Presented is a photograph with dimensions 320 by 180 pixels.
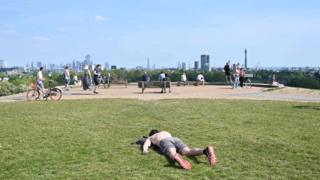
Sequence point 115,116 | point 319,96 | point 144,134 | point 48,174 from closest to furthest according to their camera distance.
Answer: point 48,174, point 144,134, point 115,116, point 319,96

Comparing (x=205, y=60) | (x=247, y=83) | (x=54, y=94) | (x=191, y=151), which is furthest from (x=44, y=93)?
(x=205, y=60)

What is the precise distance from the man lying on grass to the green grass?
0.47 feet

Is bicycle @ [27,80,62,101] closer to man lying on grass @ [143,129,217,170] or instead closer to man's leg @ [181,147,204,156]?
man lying on grass @ [143,129,217,170]

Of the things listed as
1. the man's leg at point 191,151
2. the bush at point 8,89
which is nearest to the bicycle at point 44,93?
the bush at point 8,89

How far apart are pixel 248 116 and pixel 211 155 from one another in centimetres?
639

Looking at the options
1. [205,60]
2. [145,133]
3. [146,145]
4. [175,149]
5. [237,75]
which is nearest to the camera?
[175,149]

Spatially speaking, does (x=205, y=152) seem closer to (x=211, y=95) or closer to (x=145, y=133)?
(x=145, y=133)

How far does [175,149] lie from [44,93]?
1320 centimetres

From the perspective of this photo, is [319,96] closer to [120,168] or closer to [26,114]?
[26,114]

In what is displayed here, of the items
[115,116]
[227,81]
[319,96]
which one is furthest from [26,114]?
[227,81]

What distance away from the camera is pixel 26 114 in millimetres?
15680

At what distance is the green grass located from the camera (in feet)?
29.6

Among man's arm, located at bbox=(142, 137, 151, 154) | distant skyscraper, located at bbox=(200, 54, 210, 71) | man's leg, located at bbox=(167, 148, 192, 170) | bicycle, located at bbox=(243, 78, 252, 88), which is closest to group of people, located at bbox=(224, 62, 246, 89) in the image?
bicycle, located at bbox=(243, 78, 252, 88)

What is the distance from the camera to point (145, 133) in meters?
12.4
